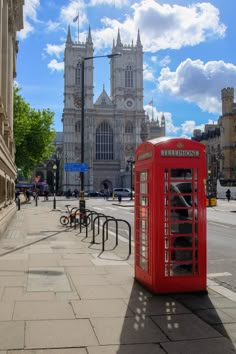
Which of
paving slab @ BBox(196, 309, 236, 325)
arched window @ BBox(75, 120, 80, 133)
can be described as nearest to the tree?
paving slab @ BBox(196, 309, 236, 325)

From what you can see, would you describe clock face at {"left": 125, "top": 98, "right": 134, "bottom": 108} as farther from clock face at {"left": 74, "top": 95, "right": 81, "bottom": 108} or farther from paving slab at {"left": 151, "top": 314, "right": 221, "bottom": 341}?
paving slab at {"left": 151, "top": 314, "right": 221, "bottom": 341}

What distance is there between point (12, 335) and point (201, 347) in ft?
6.81

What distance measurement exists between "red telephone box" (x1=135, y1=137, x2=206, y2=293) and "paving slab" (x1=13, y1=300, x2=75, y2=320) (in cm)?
157

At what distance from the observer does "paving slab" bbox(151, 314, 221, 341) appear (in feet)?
16.9

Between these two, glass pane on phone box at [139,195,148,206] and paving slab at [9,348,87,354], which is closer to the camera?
paving slab at [9,348,87,354]

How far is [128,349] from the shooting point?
4.68 meters

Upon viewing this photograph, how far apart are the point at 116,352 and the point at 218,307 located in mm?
2399

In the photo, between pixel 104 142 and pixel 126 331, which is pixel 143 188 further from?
pixel 104 142

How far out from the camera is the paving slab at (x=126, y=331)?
4.96 m

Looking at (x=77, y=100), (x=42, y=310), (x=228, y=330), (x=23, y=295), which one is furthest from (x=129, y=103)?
(x=228, y=330)

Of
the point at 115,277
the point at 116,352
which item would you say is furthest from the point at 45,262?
the point at 116,352

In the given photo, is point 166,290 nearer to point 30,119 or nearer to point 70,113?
point 30,119

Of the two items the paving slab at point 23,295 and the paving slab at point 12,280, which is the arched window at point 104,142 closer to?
the paving slab at point 12,280

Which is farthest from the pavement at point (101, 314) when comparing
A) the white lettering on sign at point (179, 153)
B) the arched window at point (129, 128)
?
the arched window at point (129, 128)
